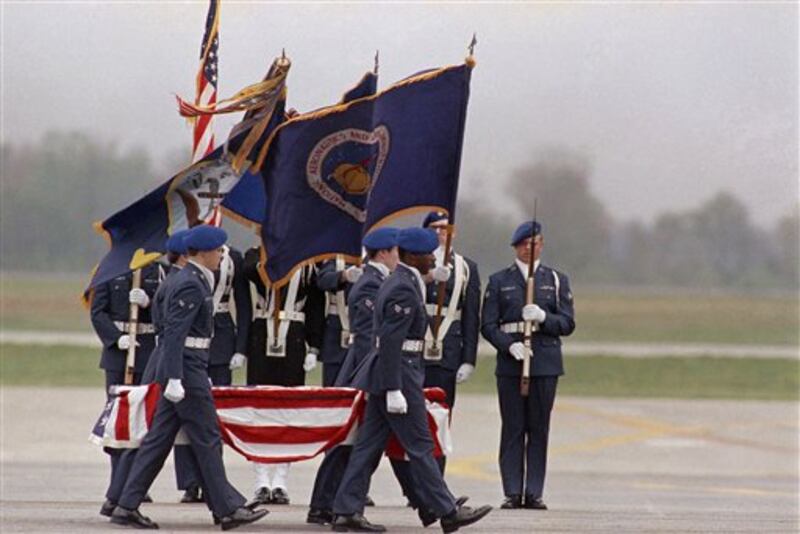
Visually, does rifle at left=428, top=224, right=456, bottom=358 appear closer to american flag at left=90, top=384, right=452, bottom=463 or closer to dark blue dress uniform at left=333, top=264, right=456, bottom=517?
american flag at left=90, top=384, right=452, bottom=463

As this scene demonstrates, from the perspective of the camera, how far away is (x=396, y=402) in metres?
10.1

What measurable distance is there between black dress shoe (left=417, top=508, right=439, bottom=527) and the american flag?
1.09ft

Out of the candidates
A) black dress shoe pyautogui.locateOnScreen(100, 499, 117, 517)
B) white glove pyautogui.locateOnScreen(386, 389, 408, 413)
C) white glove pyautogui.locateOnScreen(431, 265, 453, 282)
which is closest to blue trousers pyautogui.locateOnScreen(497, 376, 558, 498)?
white glove pyautogui.locateOnScreen(431, 265, 453, 282)

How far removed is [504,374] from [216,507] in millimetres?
2502

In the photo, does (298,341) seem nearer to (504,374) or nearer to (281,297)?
(281,297)

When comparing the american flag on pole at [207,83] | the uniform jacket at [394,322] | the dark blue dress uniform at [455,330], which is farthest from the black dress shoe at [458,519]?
the american flag on pole at [207,83]

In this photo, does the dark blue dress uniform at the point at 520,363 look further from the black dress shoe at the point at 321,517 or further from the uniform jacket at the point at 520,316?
the black dress shoe at the point at 321,517

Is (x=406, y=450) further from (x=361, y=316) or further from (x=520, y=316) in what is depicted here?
(x=520, y=316)

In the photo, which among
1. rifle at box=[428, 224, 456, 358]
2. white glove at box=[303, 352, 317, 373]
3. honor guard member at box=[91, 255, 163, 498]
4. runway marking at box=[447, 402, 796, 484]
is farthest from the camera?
runway marking at box=[447, 402, 796, 484]

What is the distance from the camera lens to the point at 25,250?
37406 mm

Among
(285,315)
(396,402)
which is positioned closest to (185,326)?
(396,402)

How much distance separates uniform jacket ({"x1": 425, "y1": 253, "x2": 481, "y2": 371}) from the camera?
39.1 feet

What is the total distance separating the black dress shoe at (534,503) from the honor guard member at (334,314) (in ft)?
4.32

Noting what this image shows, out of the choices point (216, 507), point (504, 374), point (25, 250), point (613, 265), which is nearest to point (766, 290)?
point (613, 265)
